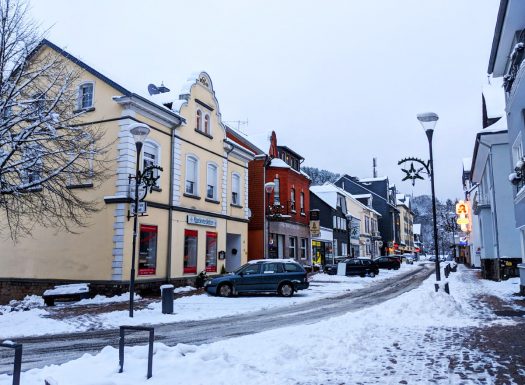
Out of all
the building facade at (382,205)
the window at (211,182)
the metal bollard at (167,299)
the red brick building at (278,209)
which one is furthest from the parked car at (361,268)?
the building facade at (382,205)

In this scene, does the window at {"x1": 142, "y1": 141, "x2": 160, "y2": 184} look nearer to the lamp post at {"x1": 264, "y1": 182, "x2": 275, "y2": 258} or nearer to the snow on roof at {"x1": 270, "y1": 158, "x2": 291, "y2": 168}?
the lamp post at {"x1": 264, "y1": 182, "x2": 275, "y2": 258}

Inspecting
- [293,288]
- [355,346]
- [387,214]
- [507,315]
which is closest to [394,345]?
[355,346]

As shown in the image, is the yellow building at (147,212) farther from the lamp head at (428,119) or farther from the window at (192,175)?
the lamp head at (428,119)

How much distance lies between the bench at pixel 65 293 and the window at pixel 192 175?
8005 millimetres

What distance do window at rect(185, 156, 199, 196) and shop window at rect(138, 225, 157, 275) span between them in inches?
150

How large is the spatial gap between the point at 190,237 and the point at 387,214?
6544 cm

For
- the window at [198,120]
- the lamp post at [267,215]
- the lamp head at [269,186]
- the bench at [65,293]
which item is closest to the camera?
the bench at [65,293]

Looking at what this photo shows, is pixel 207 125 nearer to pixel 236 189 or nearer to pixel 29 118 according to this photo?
pixel 236 189

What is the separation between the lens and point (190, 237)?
24.4m

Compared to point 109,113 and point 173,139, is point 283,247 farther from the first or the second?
point 109,113

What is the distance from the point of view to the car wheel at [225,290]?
20609 mm

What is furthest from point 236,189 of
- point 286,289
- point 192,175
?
point 286,289

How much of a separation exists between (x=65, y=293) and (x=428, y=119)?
14.2 meters

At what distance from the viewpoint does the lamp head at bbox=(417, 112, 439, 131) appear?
14.8m
